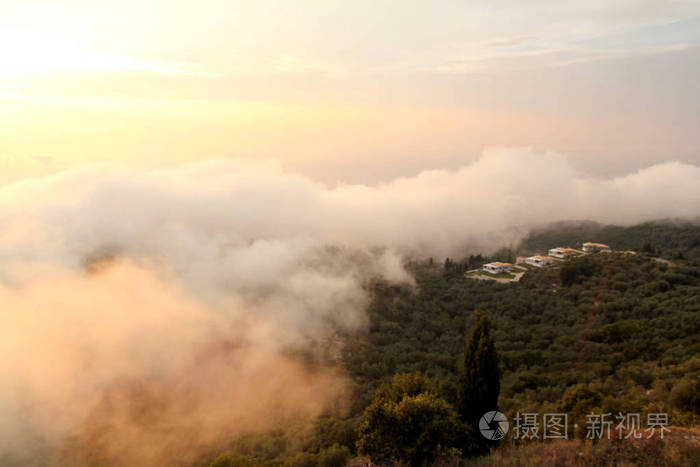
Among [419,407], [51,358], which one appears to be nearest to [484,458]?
[419,407]

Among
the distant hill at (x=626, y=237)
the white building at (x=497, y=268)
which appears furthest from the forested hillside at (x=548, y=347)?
the distant hill at (x=626, y=237)

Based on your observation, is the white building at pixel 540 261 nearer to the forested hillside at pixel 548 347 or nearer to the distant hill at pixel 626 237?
the forested hillside at pixel 548 347

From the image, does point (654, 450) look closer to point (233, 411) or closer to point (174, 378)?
point (233, 411)

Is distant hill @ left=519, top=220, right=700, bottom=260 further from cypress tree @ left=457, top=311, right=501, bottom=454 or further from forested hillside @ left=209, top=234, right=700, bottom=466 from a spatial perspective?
cypress tree @ left=457, top=311, right=501, bottom=454

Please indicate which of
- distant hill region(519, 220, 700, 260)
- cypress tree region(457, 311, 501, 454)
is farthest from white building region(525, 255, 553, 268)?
cypress tree region(457, 311, 501, 454)

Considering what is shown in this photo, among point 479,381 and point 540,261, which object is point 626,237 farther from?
point 479,381

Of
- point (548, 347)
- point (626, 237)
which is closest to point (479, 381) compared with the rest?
point (548, 347)
